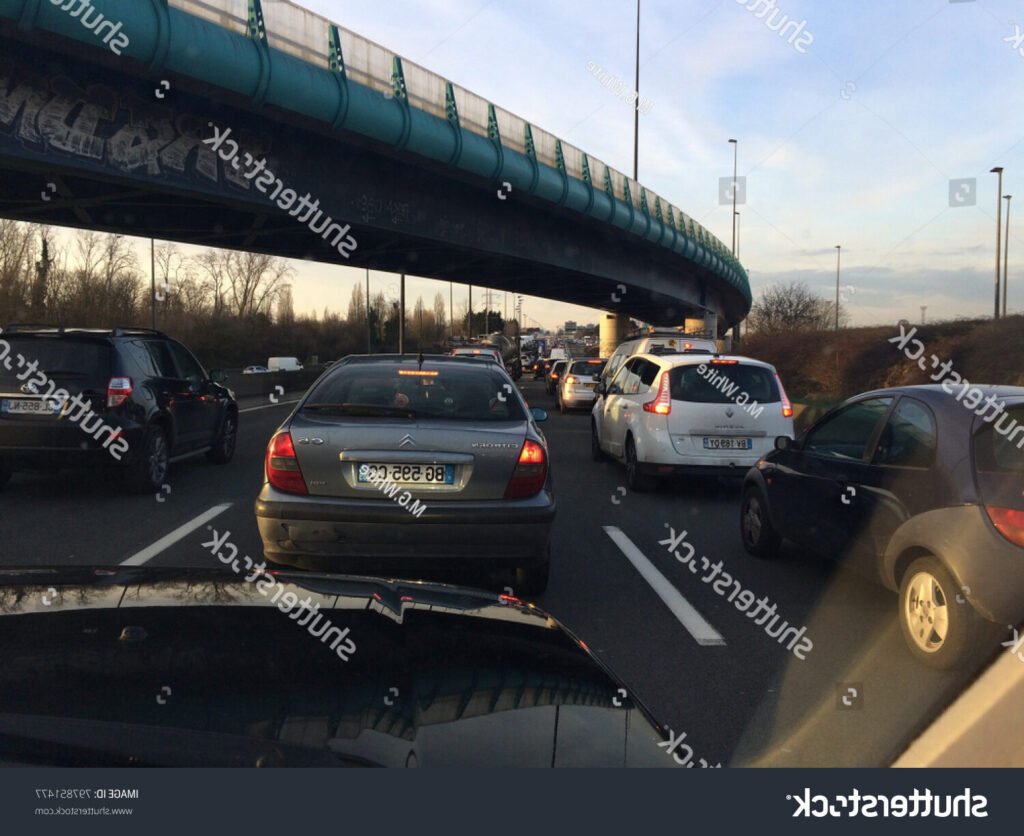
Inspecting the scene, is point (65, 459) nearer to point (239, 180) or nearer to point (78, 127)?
point (78, 127)

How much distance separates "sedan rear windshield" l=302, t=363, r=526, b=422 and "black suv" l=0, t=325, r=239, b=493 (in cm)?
416

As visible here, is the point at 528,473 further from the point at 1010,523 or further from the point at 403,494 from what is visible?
the point at 1010,523

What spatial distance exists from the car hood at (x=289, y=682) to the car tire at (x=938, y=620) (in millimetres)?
2642

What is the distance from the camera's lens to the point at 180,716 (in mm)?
2064

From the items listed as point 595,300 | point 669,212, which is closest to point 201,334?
A: point 595,300

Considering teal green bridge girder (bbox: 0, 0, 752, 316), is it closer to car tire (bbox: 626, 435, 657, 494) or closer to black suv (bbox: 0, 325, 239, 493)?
black suv (bbox: 0, 325, 239, 493)

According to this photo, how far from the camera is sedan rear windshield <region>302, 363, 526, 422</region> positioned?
608 cm

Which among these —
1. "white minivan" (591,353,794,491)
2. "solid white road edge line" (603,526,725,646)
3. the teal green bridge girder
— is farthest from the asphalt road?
the teal green bridge girder

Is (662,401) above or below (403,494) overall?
above

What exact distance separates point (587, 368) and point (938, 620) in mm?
23552

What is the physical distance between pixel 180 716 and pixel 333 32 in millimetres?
18389

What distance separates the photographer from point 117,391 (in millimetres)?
9750

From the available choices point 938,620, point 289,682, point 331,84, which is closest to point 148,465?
point 938,620

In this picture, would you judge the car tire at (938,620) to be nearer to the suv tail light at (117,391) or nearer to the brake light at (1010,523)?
the brake light at (1010,523)
